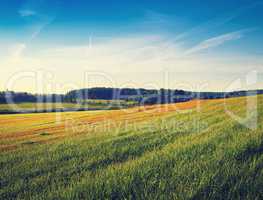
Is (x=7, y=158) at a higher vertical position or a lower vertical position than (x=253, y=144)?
lower

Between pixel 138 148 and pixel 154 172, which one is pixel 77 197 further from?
pixel 138 148

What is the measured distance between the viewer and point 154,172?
4.05 m

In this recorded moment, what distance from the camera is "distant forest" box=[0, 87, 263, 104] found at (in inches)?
1394

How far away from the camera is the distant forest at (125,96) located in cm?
3541

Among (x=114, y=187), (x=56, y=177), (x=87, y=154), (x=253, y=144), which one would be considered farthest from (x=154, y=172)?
(x=253, y=144)

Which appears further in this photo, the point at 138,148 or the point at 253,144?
the point at 138,148

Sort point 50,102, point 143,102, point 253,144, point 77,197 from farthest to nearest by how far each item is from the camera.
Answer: point 50,102, point 143,102, point 253,144, point 77,197

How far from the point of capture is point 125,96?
39000 mm

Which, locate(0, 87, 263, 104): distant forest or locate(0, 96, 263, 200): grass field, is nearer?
locate(0, 96, 263, 200): grass field

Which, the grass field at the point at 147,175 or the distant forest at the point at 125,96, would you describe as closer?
the grass field at the point at 147,175

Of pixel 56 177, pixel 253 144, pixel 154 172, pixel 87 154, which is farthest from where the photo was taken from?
pixel 87 154

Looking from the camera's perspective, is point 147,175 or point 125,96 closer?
point 147,175

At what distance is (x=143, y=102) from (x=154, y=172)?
35.2 m

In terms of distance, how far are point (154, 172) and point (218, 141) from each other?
3118 mm
